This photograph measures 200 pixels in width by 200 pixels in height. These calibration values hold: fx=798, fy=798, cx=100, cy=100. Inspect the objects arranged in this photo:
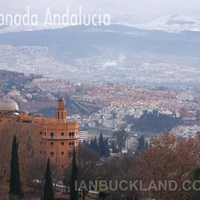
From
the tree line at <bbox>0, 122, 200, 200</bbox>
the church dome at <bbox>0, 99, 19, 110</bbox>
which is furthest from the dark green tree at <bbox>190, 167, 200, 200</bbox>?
the church dome at <bbox>0, 99, 19, 110</bbox>

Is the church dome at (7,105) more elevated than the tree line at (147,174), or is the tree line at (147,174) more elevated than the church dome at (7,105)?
the church dome at (7,105)

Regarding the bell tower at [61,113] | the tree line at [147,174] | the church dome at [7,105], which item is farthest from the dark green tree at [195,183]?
the church dome at [7,105]

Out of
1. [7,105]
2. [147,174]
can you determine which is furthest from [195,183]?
[7,105]

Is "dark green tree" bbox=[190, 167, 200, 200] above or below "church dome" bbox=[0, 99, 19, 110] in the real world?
below

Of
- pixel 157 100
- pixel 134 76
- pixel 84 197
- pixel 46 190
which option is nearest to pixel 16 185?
pixel 46 190

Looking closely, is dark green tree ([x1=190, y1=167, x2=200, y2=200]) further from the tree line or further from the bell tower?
the bell tower

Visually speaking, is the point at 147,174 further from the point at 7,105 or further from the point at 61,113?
the point at 7,105

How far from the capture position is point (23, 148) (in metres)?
29.9

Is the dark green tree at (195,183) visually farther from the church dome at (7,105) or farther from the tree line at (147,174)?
the church dome at (7,105)

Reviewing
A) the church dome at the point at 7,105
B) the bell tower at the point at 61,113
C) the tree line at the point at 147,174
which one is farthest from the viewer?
the church dome at the point at 7,105

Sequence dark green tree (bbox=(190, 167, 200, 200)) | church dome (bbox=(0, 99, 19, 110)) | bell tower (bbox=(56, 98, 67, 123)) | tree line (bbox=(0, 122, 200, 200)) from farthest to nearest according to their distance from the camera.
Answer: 1. church dome (bbox=(0, 99, 19, 110))
2. bell tower (bbox=(56, 98, 67, 123))
3. tree line (bbox=(0, 122, 200, 200))
4. dark green tree (bbox=(190, 167, 200, 200))

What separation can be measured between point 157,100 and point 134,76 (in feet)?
275

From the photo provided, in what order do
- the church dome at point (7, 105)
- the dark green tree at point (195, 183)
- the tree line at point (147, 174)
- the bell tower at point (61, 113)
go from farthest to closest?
the church dome at point (7, 105), the bell tower at point (61, 113), the tree line at point (147, 174), the dark green tree at point (195, 183)

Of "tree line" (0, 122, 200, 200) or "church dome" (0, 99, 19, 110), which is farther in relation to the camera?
"church dome" (0, 99, 19, 110)
